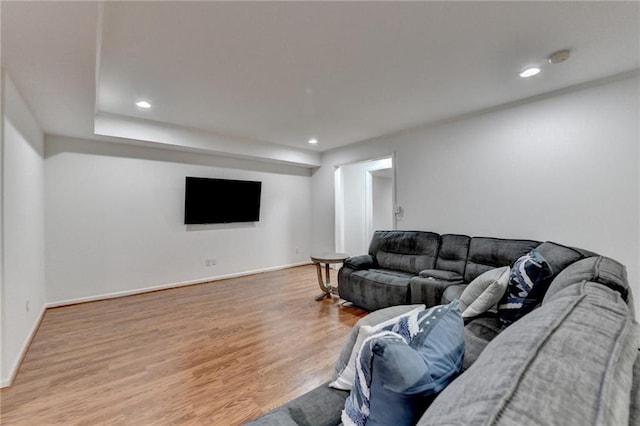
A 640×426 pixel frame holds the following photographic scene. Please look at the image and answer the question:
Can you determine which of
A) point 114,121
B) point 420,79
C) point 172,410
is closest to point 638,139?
point 420,79

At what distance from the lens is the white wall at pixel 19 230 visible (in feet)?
6.87

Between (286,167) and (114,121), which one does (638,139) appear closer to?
(286,167)

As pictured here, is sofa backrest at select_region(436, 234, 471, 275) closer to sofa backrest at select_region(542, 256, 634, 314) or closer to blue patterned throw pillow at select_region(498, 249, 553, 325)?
blue patterned throw pillow at select_region(498, 249, 553, 325)

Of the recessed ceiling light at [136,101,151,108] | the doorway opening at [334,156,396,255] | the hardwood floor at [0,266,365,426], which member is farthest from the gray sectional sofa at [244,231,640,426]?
the doorway opening at [334,156,396,255]

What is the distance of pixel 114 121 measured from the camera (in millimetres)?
3645

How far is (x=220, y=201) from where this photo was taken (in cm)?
498

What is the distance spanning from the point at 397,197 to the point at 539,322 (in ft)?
12.8

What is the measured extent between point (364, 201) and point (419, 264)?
3065 mm

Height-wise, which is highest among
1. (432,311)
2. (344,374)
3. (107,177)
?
(107,177)

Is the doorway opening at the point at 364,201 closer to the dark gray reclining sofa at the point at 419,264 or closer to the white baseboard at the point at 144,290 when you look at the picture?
the white baseboard at the point at 144,290

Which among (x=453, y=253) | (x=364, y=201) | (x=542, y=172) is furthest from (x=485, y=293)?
(x=364, y=201)

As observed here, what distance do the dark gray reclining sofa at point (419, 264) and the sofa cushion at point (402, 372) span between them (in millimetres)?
1991

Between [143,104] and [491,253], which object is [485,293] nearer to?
[491,253]

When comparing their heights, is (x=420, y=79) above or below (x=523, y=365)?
above
